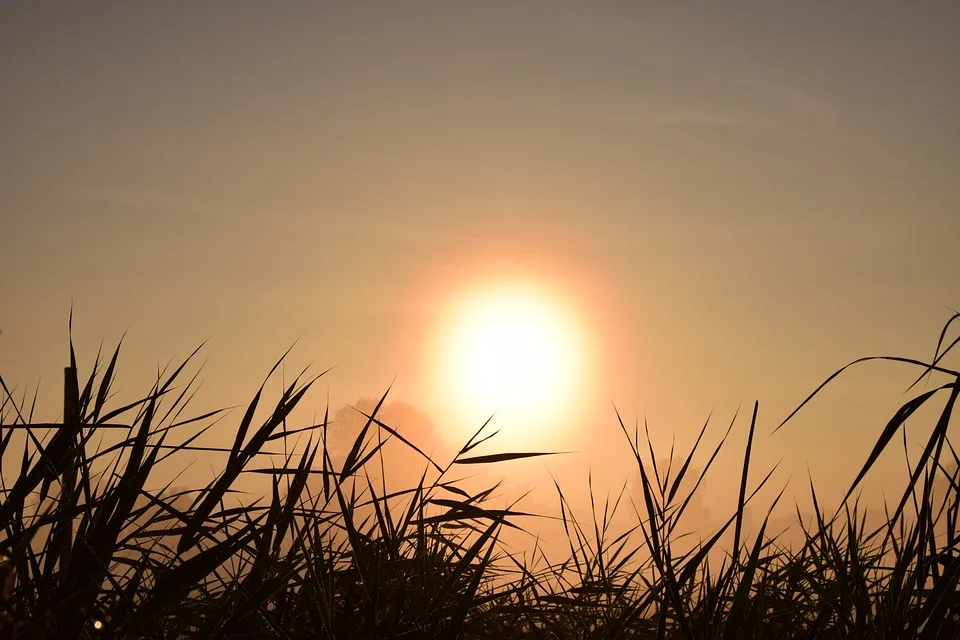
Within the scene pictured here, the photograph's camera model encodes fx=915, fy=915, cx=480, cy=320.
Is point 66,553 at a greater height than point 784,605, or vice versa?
point 784,605

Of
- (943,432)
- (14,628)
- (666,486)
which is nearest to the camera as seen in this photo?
(14,628)

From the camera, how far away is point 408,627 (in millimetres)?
2525

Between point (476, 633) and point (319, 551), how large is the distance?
2.80ft

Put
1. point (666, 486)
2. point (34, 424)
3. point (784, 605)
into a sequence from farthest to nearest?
point (784, 605) < point (666, 486) < point (34, 424)

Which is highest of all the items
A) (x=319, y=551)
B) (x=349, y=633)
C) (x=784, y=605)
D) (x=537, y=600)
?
(x=784, y=605)

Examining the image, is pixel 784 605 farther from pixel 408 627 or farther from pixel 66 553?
pixel 66 553

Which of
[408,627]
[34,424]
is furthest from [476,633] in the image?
[34,424]

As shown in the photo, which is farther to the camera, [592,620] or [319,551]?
[592,620]

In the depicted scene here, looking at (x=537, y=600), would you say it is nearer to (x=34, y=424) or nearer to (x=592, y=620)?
(x=592, y=620)

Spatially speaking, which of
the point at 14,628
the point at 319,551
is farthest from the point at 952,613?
the point at 14,628

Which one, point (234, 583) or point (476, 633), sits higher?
point (476, 633)

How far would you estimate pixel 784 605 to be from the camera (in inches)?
139

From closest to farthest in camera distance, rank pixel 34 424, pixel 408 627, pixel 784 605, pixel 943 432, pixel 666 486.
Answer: pixel 943 432, pixel 408 627, pixel 34 424, pixel 666 486, pixel 784 605

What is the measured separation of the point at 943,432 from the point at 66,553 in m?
2.32
